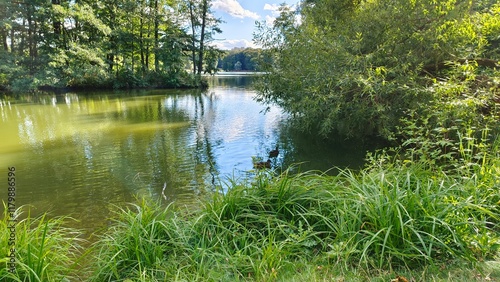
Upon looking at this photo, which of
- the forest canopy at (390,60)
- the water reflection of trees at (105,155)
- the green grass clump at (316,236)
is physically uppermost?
the forest canopy at (390,60)

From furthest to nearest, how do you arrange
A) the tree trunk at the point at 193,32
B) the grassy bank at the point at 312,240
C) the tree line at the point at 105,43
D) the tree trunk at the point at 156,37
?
the tree trunk at the point at 193,32, the tree trunk at the point at 156,37, the tree line at the point at 105,43, the grassy bank at the point at 312,240

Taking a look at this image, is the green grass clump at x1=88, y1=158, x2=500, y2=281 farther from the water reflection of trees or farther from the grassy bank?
the water reflection of trees

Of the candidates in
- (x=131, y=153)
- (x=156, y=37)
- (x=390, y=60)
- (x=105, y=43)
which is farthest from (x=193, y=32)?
(x=390, y=60)

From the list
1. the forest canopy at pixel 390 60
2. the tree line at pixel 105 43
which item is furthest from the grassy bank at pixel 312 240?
the tree line at pixel 105 43

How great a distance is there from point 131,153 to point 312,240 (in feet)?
20.3

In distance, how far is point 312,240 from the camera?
8.78ft

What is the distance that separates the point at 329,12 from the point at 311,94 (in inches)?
127

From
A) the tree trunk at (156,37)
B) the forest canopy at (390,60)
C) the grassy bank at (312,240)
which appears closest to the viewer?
the grassy bank at (312,240)

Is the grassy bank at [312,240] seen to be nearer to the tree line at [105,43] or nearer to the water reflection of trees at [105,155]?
the water reflection of trees at [105,155]

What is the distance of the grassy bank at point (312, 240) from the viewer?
219 centimetres

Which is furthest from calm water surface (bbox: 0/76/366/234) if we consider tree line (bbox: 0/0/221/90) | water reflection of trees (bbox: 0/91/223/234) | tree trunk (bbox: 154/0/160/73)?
tree trunk (bbox: 154/0/160/73)

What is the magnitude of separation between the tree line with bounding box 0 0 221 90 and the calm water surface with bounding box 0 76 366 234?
26.4 feet

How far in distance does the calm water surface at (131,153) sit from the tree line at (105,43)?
8057 millimetres

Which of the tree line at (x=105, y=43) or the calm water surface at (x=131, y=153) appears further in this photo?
the tree line at (x=105, y=43)
